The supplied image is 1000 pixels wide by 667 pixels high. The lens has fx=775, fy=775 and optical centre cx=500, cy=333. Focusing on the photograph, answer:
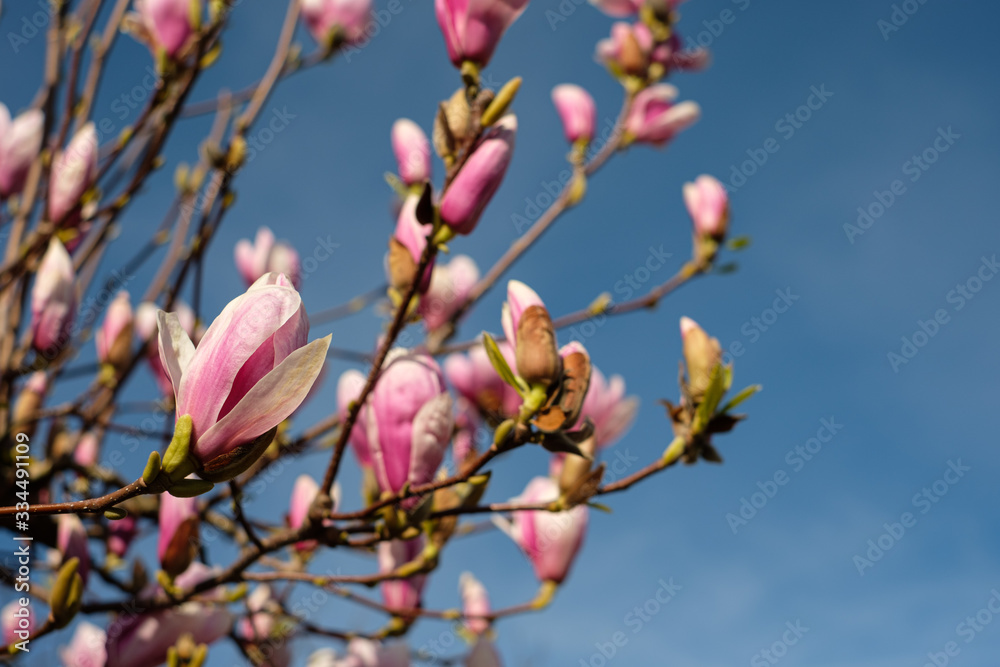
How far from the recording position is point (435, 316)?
1806 millimetres

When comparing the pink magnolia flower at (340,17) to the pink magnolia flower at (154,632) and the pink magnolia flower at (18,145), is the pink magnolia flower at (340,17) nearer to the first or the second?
the pink magnolia flower at (18,145)

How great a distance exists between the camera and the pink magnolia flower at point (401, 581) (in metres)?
1.40

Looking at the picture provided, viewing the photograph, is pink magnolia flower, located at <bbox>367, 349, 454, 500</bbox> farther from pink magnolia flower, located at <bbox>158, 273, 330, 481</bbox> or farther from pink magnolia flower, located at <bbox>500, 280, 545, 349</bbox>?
pink magnolia flower, located at <bbox>158, 273, 330, 481</bbox>

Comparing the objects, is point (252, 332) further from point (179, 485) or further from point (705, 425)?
point (705, 425)

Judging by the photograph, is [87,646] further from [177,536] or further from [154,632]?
[177,536]

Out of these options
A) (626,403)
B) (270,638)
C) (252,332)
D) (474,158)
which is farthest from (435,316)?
(252,332)

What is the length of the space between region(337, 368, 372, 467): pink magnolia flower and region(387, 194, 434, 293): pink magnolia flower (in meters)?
0.20

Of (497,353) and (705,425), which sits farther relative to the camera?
(705,425)

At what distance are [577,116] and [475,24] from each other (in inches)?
50.2

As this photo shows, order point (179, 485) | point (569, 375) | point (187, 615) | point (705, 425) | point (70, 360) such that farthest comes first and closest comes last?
point (70, 360) → point (187, 615) → point (705, 425) → point (569, 375) → point (179, 485)

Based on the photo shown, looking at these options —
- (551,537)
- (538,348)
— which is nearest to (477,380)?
(551,537)

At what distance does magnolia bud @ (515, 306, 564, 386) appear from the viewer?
83 cm

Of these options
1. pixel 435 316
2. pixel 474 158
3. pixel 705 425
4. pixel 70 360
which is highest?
pixel 70 360

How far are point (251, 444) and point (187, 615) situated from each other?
2.39 feet
